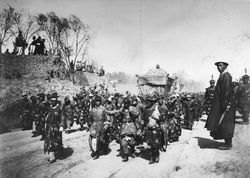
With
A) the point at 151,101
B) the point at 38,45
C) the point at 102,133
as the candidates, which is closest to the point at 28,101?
the point at 102,133

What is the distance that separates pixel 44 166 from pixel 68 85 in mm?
23891

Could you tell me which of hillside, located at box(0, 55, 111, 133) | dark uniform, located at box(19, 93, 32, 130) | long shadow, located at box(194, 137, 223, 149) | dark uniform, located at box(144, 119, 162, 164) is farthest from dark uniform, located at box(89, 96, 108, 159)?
hillside, located at box(0, 55, 111, 133)

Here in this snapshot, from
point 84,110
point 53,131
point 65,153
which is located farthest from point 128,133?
point 84,110

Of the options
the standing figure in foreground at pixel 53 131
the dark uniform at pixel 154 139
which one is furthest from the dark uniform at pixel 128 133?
the standing figure in foreground at pixel 53 131

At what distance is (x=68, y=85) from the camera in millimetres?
29984

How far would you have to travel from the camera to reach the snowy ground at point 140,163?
5.28 meters

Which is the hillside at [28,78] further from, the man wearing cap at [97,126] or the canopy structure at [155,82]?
the man wearing cap at [97,126]

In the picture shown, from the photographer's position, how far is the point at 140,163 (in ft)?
20.7

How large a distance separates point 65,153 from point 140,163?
2905 mm

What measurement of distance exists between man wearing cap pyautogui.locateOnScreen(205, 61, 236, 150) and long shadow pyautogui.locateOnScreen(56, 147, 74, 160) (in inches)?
174

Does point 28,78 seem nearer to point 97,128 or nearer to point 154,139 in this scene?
point 97,128

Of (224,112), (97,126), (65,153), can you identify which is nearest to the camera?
(224,112)

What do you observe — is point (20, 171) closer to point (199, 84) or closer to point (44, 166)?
point (44, 166)

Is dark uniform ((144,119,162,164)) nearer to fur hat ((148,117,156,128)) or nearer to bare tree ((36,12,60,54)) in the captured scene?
fur hat ((148,117,156,128))
